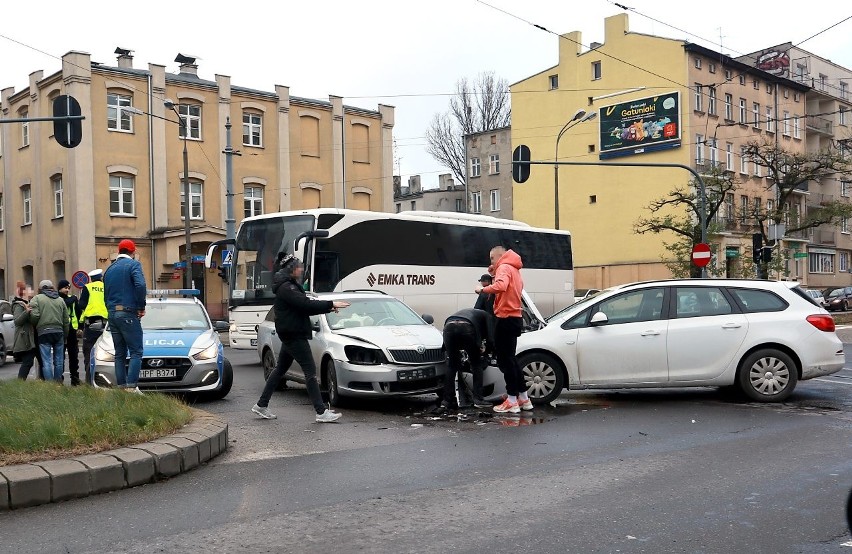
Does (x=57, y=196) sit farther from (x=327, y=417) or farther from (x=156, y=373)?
(x=327, y=417)

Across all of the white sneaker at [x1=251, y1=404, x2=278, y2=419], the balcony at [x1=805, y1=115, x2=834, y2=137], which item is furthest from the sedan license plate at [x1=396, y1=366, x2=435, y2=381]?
the balcony at [x1=805, y1=115, x2=834, y2=137]

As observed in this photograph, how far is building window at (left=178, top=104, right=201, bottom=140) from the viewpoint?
129ft

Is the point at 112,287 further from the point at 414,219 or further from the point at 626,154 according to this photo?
the point at 626,154

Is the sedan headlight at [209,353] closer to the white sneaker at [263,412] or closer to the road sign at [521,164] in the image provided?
the white sneaker at [263,412]

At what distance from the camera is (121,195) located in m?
37.4

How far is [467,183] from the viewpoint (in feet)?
216

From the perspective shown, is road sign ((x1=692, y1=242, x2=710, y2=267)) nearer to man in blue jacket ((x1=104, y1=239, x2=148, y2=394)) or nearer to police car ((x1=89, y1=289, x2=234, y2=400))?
police car ((x1=89, y1=289, x2=234, y2=400))

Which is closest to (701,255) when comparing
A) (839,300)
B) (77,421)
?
(77,421)

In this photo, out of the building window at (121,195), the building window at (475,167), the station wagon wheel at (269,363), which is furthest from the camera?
the building window at (475,167)

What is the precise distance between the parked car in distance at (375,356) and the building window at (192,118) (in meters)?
29.8

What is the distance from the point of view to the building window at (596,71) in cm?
5322

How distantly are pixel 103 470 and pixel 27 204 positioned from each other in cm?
3831

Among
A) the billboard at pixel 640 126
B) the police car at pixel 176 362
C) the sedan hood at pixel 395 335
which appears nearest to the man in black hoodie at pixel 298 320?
the sedan hood at pixel 395 335

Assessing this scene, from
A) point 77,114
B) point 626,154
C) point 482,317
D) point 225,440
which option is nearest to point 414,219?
point 77,114
